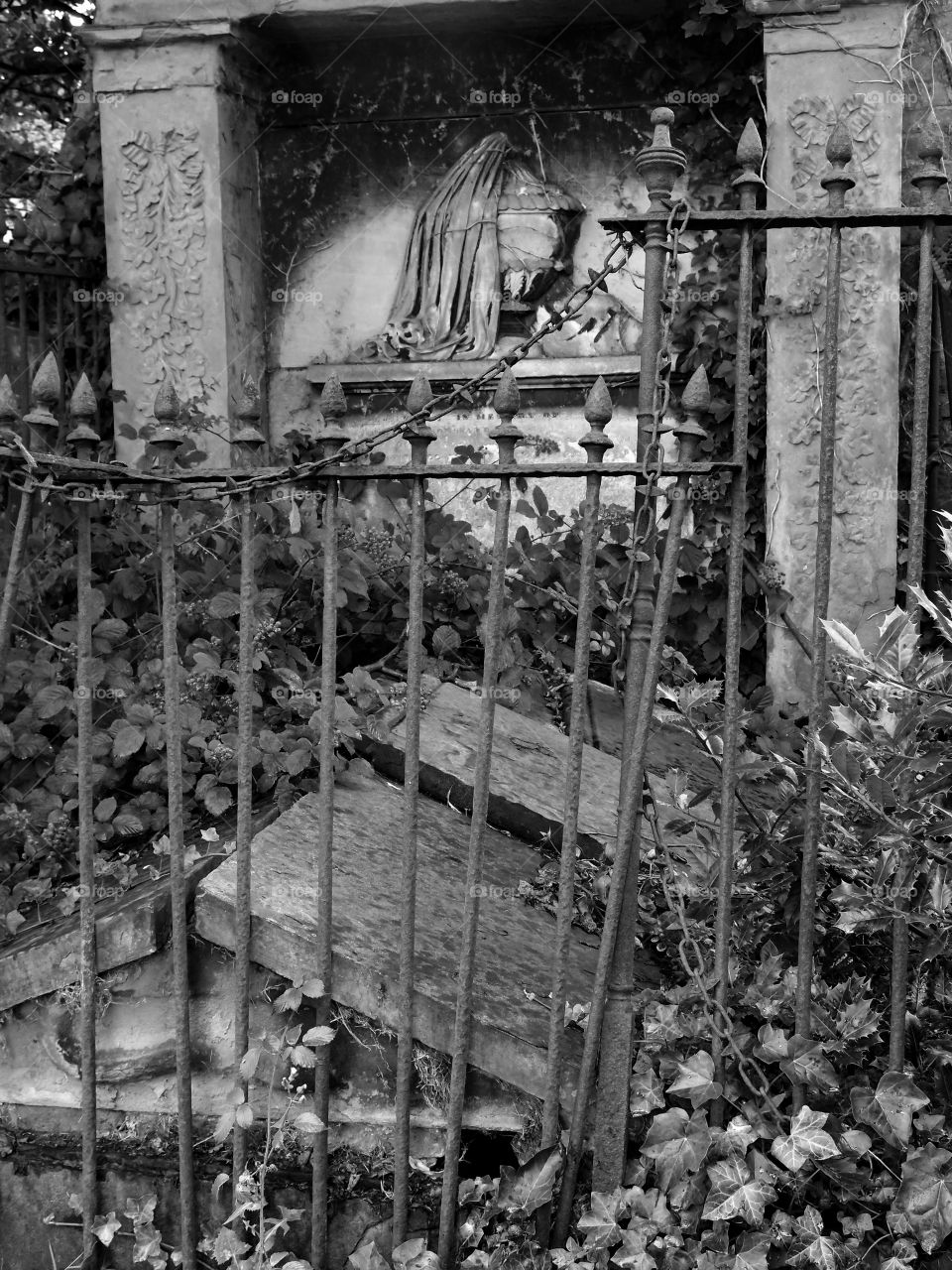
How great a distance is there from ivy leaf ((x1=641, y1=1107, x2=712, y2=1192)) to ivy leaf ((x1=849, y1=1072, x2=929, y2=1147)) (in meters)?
0.25

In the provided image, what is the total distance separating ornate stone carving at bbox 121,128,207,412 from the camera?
519cm

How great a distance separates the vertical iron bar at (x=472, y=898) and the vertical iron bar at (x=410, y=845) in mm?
Result: 78

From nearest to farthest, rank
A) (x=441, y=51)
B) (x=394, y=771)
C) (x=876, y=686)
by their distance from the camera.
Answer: (x=876, y=686) < (x=394, y=771) < (x=441, y=51)

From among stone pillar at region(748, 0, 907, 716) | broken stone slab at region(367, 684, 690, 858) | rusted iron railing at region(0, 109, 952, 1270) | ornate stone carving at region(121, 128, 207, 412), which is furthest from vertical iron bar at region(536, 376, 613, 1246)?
ornate stone carving at region(121, 128, 207, 412)

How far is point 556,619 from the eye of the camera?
4621mm

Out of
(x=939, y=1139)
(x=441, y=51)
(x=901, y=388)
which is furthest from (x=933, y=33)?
(x=939, y=1139)

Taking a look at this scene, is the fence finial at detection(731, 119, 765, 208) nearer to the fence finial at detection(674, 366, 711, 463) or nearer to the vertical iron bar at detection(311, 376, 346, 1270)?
the fence finial at detection(674, 366, 711, 463)

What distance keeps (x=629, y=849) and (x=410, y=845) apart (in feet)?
1.23

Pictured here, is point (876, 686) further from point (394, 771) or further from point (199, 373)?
point (199, 373)

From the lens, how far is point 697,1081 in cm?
202

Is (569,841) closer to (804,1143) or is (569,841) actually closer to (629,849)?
(629,849)

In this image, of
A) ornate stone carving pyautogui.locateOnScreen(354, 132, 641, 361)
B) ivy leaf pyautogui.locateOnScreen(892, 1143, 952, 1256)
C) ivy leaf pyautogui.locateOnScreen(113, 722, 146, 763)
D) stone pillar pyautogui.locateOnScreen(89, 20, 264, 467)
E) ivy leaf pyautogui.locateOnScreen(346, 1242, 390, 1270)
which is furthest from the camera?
ornate stone carving pyautogui.locateOnScreen(354, 132, 641, 361)

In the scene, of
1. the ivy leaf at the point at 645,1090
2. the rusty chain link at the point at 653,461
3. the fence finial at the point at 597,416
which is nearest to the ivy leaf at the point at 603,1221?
the ivy leaf at the point at 645,1090

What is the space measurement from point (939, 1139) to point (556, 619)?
111 inches
